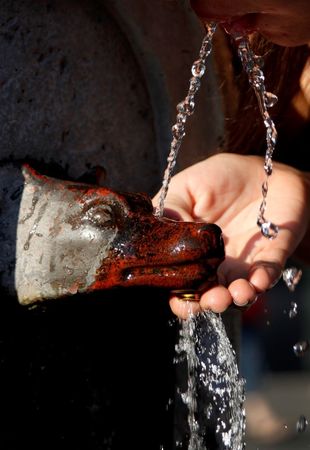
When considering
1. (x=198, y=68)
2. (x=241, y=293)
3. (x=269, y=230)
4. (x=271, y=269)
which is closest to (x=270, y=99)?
(x=198, y=68)

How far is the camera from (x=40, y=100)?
5.05 feet

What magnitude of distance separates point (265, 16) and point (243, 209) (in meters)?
0.47

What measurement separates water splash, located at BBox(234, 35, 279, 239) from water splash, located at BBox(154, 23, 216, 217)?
64 mm

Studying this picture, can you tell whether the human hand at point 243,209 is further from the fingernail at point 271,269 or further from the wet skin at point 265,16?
the wet skin at point 265,16

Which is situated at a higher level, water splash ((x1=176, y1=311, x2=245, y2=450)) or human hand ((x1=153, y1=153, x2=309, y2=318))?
human hand ((x1=153, y1=153, x2=309, y2=318))

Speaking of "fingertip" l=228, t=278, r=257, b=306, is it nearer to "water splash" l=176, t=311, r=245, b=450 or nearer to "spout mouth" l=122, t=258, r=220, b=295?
"spout mouth" l=122, t=258, r=220, b=295

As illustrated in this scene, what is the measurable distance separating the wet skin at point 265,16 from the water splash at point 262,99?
0.26 feet

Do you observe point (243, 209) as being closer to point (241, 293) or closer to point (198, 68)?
point (198, 68)

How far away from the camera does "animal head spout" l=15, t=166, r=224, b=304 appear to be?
1.30 meters

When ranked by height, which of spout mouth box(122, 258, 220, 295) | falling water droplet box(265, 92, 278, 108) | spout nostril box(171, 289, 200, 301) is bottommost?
spout nostril box(171, 289, 200, 301)

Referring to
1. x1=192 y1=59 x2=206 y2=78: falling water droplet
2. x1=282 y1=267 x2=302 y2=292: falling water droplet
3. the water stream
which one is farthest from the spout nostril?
x1=192 y1=59 x2=206 y2=78: falling water droplet

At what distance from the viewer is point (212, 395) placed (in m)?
1.70

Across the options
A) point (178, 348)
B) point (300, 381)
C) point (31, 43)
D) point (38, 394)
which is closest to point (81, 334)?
point (38, 394)

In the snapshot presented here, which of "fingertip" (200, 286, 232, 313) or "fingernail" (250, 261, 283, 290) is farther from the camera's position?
"fingernail" (250, 261, 283, 290)
